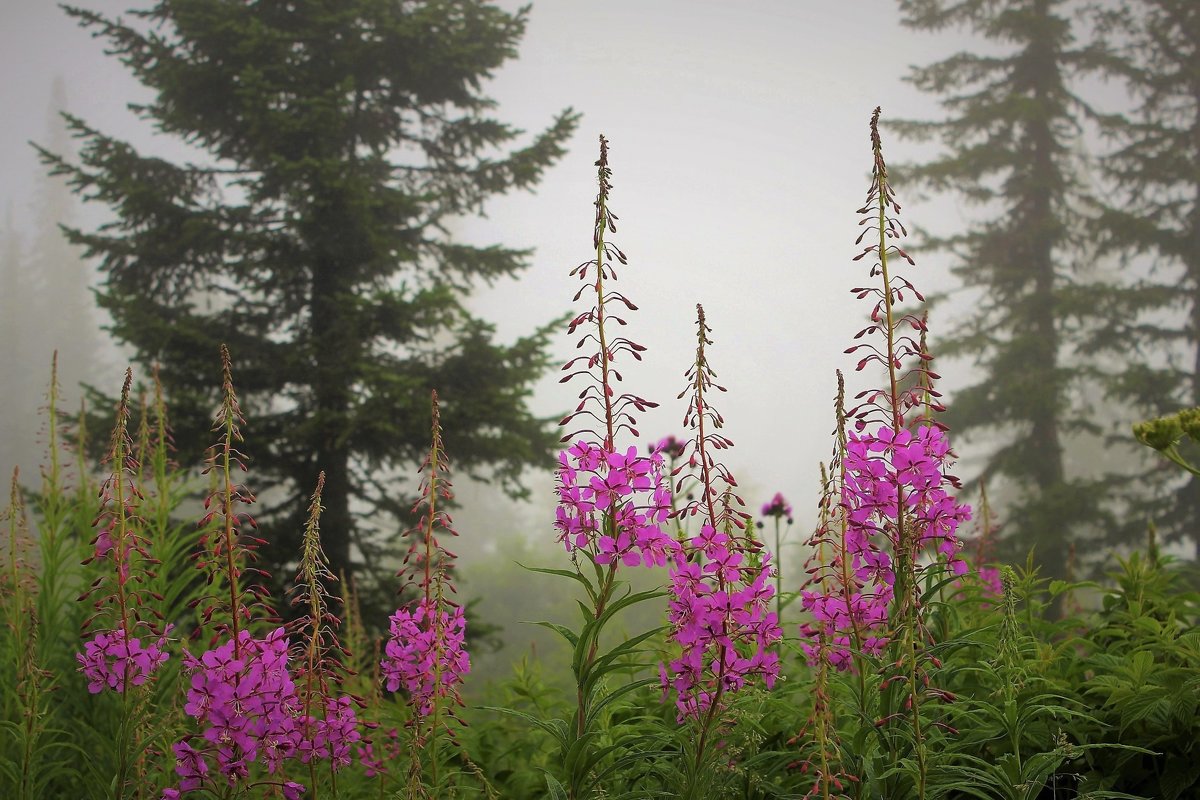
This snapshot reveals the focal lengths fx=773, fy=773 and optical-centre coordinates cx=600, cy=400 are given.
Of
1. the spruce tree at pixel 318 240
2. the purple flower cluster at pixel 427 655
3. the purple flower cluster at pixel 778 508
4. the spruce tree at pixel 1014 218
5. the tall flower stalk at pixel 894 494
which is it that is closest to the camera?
the tall flower stalk at pixel 894 494

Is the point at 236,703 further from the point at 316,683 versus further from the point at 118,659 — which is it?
the point at 118,659

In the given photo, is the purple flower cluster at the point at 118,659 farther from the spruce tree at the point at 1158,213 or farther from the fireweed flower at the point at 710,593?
the spruce tree at the point at 1158,213

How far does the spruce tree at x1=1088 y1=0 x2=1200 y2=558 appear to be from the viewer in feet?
51.5

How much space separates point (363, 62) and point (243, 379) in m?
4.39

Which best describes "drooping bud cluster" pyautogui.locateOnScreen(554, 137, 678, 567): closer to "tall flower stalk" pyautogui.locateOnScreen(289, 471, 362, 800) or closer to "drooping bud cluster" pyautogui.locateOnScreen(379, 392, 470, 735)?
"drooping bud cluster" pyautogui.locateOnScreen(379, 392, 470, 735)

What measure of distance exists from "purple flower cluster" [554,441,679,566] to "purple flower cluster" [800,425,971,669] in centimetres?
48

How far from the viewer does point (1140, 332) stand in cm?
1612

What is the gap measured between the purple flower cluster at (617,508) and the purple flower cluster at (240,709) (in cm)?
86

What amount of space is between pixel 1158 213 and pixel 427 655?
19.6 metres

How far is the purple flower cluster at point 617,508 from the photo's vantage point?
2014mm

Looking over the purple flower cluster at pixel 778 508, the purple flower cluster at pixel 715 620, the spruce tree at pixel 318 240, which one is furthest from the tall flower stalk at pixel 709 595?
the spruce tree at pixel 318 240

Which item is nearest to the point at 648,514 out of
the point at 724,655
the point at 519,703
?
the point at 724,655

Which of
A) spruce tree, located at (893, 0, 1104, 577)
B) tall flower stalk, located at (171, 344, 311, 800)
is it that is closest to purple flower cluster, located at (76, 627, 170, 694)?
tall flower stalk, located at (171, 344, 311, 800)

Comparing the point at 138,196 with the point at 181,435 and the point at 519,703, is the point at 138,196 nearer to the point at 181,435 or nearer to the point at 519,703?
the point at 181,435
